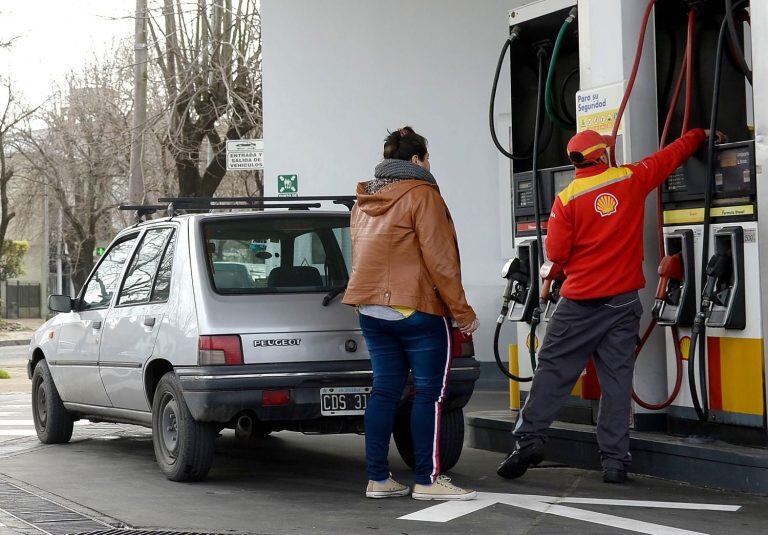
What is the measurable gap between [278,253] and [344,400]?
3.73 ft

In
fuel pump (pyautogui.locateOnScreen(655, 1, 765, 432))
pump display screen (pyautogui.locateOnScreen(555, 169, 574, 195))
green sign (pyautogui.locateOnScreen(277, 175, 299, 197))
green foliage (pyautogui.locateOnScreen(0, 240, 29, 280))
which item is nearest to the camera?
fuel pump (pyautogui.locateOnScreen(655, 1, 765, 432))

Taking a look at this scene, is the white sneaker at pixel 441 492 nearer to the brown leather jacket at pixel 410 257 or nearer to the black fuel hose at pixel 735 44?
the brown leather jacket at pixel 410 257

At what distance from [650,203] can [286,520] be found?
3.02m

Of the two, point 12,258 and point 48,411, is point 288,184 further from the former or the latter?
point 12,258

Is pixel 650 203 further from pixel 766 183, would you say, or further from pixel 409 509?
pixel 409 509

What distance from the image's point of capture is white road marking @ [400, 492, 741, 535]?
6.01m

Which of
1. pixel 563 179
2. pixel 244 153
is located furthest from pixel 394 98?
pixel 563 179

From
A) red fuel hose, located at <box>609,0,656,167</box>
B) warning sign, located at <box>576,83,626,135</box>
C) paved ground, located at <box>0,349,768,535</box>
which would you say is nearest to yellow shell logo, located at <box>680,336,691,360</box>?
paved ground, located at <box>0,349,768,535</box>

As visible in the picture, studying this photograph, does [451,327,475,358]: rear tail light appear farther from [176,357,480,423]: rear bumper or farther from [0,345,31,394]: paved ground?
[0,345,31,394]: paved ground

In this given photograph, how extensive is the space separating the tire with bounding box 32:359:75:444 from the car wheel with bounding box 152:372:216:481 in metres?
2.26

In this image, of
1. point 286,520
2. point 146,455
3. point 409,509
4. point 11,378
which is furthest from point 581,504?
point 11,378

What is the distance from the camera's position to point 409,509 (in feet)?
21.7

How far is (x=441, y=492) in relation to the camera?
683 centimetres

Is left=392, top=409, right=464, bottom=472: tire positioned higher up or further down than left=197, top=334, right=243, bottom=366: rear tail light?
further down
